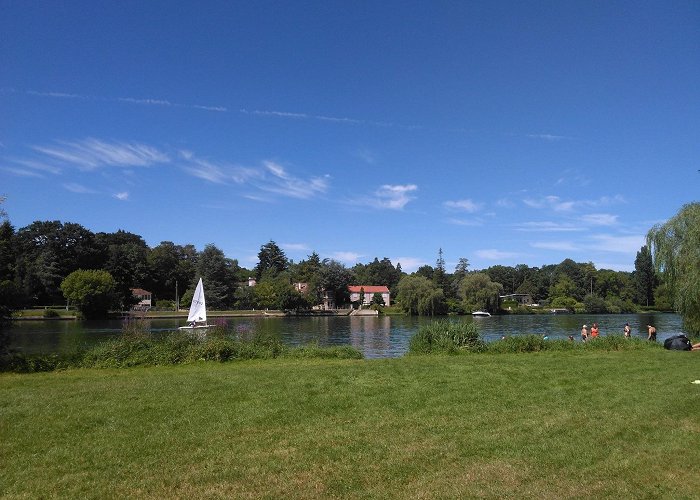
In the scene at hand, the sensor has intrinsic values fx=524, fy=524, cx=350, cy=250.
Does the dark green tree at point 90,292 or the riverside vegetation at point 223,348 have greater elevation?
the dark green tree at point 90,292

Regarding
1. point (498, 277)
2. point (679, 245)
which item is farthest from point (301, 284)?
point (679, 245)

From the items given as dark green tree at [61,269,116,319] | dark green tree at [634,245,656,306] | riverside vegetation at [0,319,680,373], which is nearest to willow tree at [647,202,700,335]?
riverside vegetation at [0,319,680,373]

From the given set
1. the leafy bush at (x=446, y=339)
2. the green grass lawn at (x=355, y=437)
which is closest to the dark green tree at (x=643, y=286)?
the leafy bush at (x=446, y=339)

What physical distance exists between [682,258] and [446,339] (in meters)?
14.9

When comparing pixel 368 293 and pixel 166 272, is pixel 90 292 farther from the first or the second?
pixel 368 293

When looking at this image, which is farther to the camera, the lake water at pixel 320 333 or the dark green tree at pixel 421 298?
the dark green tree at pixel 421 298

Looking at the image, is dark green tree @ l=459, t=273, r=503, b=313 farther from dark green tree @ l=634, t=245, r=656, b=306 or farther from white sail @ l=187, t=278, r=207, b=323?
white sail @ l=187, t=278, r=207, b=323

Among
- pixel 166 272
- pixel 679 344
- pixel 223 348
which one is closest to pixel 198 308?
pixel 223 348

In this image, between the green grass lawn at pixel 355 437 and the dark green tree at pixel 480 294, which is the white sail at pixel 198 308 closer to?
the green grass lawn at pixel 355 437

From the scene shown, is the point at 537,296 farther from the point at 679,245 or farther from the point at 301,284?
the point at 679,245

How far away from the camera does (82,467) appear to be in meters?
6.47

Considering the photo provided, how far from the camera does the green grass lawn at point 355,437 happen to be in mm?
5832

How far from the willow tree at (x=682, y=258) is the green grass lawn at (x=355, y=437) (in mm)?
16436

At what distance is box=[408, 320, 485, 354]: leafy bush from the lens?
22.4 m
